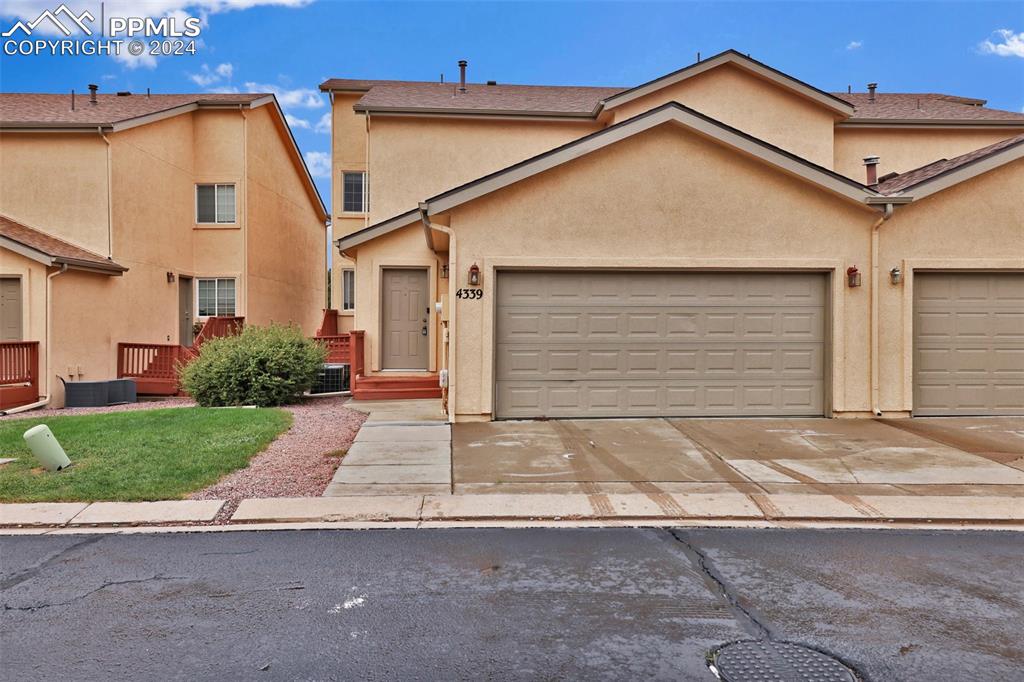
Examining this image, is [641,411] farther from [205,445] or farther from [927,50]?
[927,50]

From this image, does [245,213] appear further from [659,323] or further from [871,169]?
[871,169]

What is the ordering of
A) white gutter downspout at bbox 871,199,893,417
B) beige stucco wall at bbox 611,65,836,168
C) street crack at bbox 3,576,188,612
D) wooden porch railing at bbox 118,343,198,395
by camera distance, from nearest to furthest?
street crack at bbox 3,576,188,612, white gutter downspout at bbox 871,199,893,417, wooden porch railing at bbox 118,343,198,395, beige stucco wall at bbox 611,65,836,168

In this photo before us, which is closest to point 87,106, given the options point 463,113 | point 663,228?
point 463,113

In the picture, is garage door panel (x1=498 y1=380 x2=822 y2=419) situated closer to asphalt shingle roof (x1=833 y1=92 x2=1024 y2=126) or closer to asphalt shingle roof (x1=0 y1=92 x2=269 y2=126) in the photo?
asphalt shingle roof (x1=833 y1=92 x2=1024 y2=126)

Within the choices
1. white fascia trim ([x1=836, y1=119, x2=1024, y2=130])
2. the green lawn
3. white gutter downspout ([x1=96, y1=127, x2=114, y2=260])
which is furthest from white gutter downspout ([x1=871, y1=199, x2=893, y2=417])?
white gutter downspout ([x1=96, y1=127, x2=114, y2=260])

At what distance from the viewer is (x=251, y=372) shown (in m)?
12.6

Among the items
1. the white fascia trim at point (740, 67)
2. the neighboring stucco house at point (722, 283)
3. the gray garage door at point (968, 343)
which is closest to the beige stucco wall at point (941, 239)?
the neighboring stucco house at point (722, 283)

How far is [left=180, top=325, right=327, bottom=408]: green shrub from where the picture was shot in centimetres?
1254

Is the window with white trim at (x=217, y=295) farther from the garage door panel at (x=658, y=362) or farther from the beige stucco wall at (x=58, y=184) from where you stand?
the garage door panel at (x=658, y=362)

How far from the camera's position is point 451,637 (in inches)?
148

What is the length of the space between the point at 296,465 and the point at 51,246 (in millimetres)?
10750

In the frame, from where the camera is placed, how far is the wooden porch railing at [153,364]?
15.1 metres

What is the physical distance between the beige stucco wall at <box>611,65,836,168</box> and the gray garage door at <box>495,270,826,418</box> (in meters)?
6.80

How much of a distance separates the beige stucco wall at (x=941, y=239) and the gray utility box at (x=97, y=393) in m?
14.4
